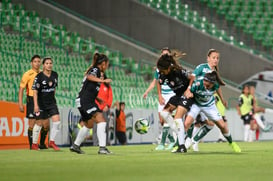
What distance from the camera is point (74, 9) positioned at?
34812 millimetres

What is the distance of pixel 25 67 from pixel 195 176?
54.2ft

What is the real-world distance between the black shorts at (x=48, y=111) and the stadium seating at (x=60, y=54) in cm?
478

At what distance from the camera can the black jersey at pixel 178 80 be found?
16125 millimetres

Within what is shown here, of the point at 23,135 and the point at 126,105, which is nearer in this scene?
the point at 23,135

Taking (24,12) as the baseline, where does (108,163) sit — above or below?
below

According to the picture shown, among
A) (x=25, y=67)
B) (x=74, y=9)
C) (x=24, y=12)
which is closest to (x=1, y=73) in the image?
(x=25, y=67)

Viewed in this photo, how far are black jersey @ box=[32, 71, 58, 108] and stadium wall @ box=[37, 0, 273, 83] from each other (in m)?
16.4

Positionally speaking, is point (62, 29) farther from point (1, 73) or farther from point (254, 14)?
point (254, 14)

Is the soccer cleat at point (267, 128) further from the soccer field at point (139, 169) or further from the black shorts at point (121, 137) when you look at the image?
the soccer field at point (139, 169)

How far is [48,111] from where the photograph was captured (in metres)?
18.7

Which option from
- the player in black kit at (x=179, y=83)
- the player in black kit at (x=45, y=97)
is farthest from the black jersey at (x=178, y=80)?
the player in black kit at (x=45, y=97)

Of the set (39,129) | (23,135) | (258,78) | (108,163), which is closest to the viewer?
(108,163)

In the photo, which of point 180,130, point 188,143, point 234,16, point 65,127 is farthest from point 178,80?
point 234,16

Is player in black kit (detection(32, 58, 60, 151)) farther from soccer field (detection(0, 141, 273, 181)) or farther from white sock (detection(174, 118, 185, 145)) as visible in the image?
soccer field (detection(0, 141, 273, 181))
